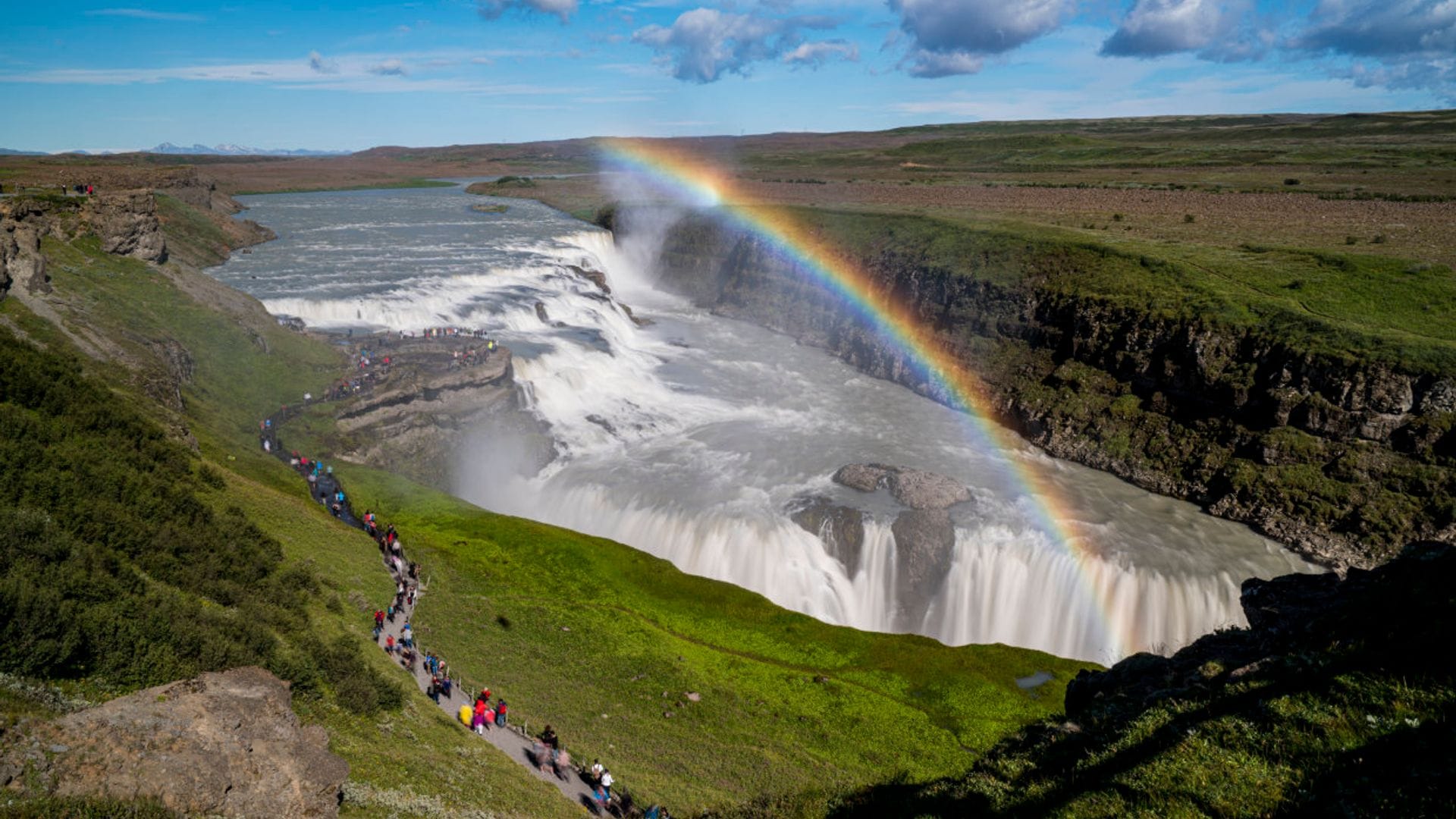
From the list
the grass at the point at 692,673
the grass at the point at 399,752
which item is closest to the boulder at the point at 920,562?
the grass at the point at 692,673

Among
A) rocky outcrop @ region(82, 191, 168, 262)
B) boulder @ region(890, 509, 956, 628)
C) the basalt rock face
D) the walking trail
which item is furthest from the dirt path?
rocky outcrop @ region(82, 191, 168, 262)

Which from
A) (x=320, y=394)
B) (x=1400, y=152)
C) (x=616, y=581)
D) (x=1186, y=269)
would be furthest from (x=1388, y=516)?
(x=1400, y=152)

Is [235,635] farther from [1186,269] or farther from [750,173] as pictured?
[750,173]

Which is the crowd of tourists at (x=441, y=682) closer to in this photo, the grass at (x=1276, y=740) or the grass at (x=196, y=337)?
the grass at (x=1276, y=740)

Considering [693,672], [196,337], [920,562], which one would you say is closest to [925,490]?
[920,562]

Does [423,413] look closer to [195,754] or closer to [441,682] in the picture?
[441,682]

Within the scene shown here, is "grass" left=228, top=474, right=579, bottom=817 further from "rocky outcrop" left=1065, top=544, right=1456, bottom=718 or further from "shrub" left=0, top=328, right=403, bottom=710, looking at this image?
"rocky outcrop" left=1065, top=544, right=1456, bottom=718
